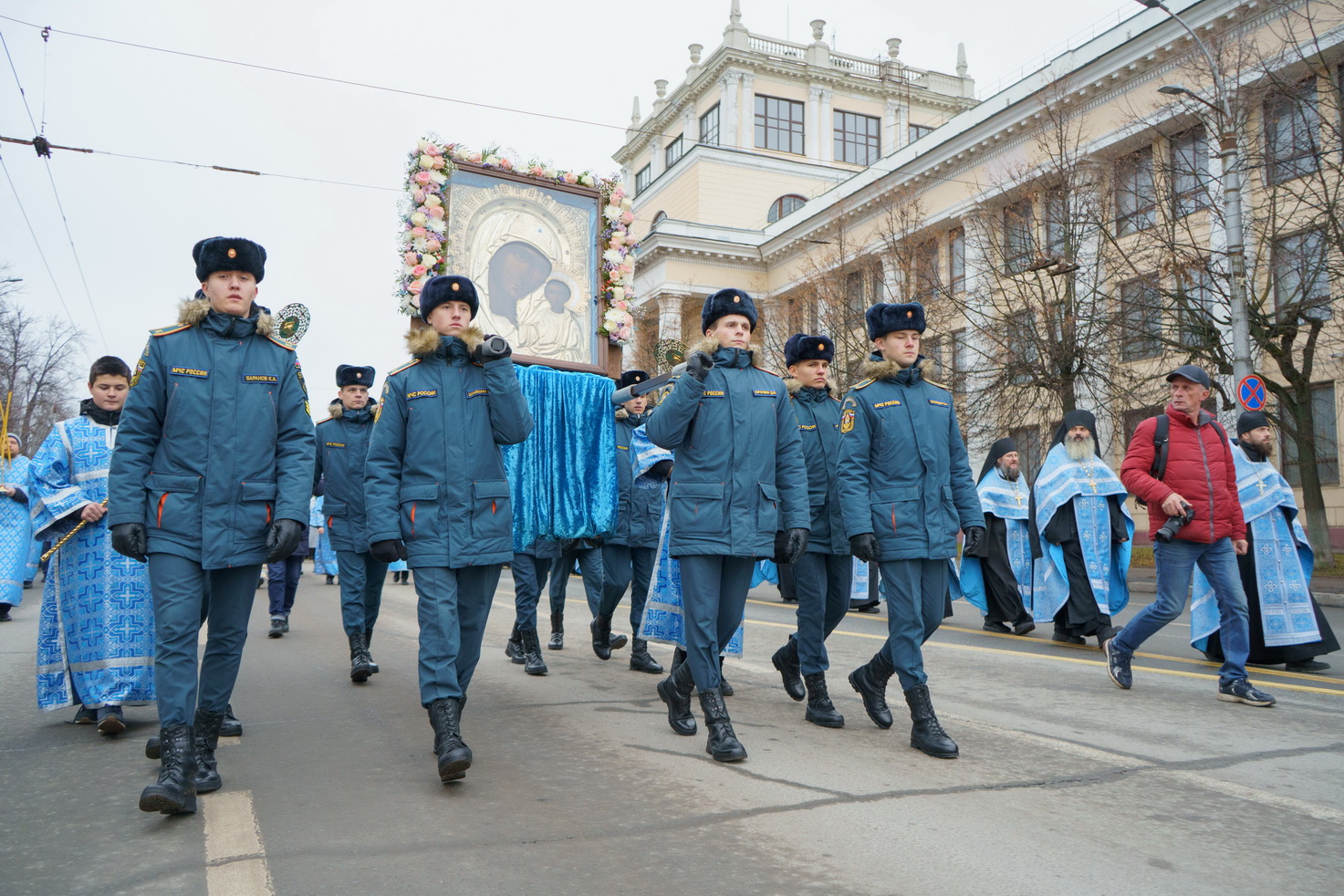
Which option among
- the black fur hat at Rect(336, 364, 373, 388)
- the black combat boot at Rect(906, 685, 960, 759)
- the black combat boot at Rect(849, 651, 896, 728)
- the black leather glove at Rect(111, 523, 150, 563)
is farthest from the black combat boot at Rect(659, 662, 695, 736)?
the black fur hat at Rect(336, 364, 373, 388)

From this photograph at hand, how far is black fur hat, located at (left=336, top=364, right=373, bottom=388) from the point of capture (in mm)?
8336

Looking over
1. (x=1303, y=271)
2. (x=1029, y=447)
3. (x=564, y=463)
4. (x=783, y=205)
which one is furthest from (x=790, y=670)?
(x=783, y=205)

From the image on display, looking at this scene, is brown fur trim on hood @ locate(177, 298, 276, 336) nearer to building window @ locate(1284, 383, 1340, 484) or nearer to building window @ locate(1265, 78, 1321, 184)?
building window @ locate(1265, 78, 1321, 184)

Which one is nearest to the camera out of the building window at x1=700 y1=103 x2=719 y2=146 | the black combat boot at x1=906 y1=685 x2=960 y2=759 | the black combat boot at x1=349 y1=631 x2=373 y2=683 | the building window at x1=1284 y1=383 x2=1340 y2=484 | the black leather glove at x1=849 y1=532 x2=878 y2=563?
the black combat boot at x1=906 y1=685 x2=960 y2=759

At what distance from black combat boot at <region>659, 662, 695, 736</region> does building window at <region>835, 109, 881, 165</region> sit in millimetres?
50865

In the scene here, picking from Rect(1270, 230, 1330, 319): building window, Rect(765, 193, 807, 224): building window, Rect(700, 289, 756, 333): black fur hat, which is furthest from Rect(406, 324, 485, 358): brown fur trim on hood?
Rect(765, 193, 807, 224): building window

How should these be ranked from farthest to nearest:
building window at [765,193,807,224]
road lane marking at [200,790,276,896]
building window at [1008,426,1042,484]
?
building window at [765,193,807,224] < building window at [1008,426,1042,484] < road lane marking at [200,790,276,896]

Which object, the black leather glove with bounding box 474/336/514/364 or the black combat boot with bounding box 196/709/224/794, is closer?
the black combat boot with bounding box 196/709/224/794

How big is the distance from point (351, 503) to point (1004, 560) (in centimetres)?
674

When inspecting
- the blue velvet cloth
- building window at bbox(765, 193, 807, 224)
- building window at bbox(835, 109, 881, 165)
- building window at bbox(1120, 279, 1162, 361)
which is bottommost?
the blue velvet cloth

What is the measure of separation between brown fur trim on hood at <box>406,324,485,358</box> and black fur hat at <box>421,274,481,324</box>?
0.15m

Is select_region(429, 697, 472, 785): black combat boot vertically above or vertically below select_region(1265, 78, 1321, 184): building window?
below

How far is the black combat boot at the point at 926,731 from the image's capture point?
4.95 meters

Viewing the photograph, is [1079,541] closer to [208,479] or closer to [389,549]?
[389,549]
